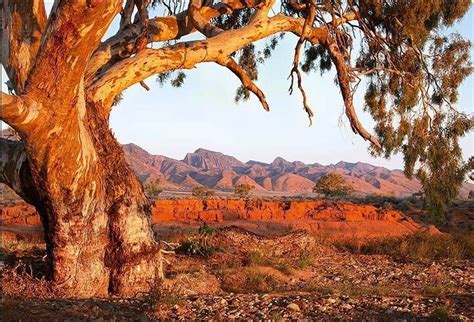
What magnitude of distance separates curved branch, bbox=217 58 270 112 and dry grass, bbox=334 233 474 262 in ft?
13.6

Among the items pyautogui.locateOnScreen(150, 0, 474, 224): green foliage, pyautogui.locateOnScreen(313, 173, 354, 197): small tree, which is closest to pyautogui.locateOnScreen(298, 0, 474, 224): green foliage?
pyautogui.locateOnScreen(150, 0, 474, 224): green foliage

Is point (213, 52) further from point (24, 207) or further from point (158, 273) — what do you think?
point (24, 207)

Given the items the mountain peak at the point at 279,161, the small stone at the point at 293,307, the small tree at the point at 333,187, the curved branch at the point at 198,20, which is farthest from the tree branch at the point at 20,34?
the mountain peak at the point at 279,161

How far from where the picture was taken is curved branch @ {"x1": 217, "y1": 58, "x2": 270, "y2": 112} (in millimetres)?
7438

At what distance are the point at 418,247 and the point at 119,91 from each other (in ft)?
22.2

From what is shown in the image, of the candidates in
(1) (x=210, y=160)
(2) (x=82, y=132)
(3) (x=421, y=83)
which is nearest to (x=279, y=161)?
(1) (x=210, y=160)

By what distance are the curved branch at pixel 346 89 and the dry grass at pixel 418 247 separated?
2633 millimetres

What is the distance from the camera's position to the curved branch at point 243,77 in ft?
24.4

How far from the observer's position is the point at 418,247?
10094mm

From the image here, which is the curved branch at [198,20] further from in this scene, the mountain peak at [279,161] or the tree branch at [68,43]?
the mountain peak at [279,161]

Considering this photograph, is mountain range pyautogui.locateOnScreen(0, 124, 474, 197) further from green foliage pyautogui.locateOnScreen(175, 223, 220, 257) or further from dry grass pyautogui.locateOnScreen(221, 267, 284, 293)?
dry grass pyautogui.locateOnScreen(221, 267, 284, 293)

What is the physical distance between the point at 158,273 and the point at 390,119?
6.35 meters

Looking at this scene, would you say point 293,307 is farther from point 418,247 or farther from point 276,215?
point 276,215

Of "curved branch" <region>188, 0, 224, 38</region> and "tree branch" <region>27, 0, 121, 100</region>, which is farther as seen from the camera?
"curved branch" <region>188, 0, 224, 38</region>
